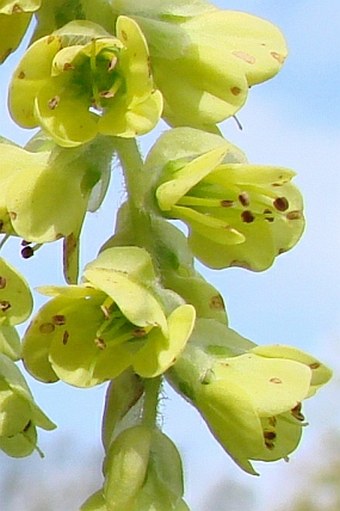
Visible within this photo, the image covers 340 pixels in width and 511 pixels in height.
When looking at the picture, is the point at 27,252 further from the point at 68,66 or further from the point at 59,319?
the point at 68,66

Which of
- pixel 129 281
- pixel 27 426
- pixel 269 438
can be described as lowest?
pixel 27 426

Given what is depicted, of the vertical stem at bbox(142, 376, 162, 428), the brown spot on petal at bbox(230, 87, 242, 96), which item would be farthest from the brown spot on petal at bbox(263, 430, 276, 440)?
the brown spot on petal at bbox(230, 87, 242, 96)

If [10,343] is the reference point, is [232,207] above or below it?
above

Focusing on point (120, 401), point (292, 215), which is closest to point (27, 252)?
point (120, 401)

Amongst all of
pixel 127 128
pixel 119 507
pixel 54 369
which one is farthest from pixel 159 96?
pixel 119 507

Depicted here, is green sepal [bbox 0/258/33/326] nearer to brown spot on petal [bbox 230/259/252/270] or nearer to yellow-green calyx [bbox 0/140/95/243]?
yellow-green calyx [bbox 0/140/95/243]
